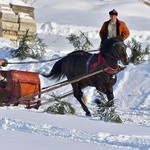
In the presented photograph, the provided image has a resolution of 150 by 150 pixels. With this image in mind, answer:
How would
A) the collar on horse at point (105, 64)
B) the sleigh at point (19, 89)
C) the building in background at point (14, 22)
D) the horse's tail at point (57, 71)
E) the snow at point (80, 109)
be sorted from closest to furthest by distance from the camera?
the snow at point (80, 109), the collar on horse at point (105, 64), the sleigh at point (19, 89), the horse's tail at point (57, 71), the building in background at point (14, 22)

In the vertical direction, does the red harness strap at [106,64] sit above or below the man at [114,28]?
below

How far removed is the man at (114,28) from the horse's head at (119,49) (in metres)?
0.30

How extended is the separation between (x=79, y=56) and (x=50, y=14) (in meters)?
17.3

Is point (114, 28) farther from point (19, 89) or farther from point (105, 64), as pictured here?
point (19, 89)

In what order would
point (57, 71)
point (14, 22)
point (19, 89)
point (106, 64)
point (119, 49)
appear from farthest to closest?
point (14, 22)
point (57, 71)
point (19, 89)
point (106, 64)
point (119, 49)

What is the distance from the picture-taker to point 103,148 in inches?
Answer: 304

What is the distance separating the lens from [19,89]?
1280 cm

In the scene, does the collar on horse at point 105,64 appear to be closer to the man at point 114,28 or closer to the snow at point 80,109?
the man at point 114,28

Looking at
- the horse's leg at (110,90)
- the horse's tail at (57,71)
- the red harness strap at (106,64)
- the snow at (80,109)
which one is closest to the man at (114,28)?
the red harness strap at (106,64)

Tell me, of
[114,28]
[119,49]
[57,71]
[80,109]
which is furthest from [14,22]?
[119,49]

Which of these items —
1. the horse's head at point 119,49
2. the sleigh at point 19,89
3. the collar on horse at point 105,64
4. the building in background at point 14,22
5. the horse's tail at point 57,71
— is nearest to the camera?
the horse's head at point 119,49

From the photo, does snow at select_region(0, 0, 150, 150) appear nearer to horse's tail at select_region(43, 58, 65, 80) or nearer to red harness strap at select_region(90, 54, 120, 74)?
horse's tail at select_region(43, 58, 65, 80)

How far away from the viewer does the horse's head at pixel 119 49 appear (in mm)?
12219

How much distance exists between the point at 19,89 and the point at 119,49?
6.22ft
